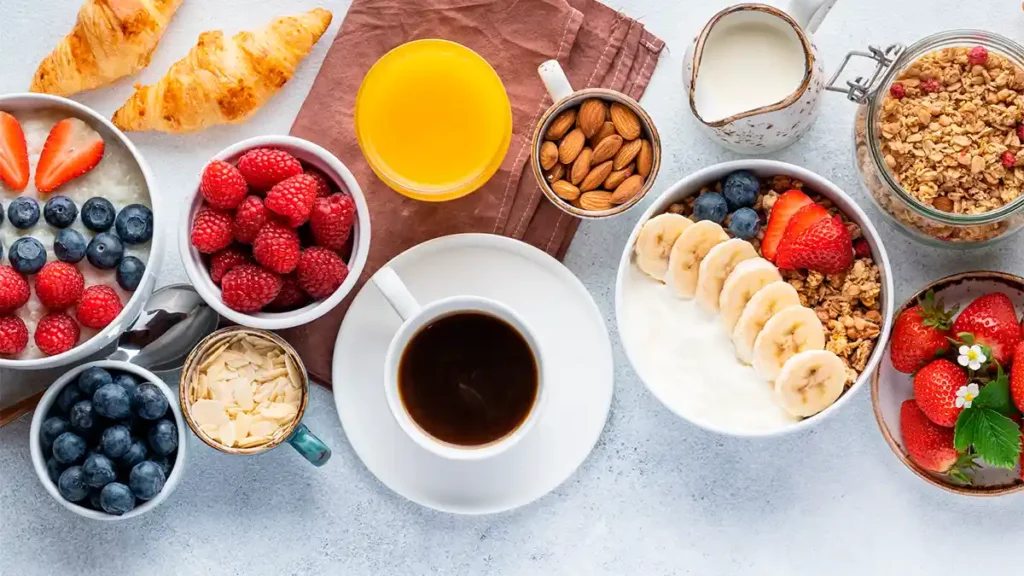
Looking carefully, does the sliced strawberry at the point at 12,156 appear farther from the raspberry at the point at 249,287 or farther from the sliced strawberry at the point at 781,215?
the sliced strawberry at the point at 781,215

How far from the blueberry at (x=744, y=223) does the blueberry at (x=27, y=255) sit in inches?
43.0

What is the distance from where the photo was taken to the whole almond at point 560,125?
1.66m

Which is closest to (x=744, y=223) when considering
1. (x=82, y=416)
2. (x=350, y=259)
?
(x=350, y=259)

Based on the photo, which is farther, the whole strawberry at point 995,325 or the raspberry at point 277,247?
the whole strawberry at point 995,325

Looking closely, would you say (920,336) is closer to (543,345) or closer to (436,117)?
(543,345)

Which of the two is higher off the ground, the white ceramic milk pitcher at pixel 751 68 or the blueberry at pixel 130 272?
the white ceramic milk pitcher at pixel 751 68

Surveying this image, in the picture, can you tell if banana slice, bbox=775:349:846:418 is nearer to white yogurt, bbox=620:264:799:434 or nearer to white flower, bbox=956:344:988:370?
white yogurt, bbox=620:264:799:434

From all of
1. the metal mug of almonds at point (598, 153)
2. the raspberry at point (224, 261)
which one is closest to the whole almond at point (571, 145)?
the metal mug of almonds at point (598, 153)

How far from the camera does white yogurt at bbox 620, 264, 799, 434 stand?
1.63 m

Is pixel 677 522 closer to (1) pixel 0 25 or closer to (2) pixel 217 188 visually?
(2) pixel 217 188

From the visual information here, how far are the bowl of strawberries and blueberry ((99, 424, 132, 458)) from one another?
1.25 m

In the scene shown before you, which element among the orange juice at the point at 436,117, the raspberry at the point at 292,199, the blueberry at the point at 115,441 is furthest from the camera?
the orange juice at the point at 436,117

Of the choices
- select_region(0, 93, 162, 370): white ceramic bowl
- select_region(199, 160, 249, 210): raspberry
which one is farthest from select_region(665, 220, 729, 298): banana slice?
select_region(0, 93, 162, 370): white ceramic bowl

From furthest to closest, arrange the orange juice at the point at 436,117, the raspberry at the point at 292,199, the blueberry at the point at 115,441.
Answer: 1. the orange juice at the point at 436,117
2. the blueberry at the point at 115,441
3. the raspberry at the point at 292,199
